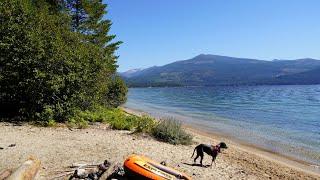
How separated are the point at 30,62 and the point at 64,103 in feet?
9.47

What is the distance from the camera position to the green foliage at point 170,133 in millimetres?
19234

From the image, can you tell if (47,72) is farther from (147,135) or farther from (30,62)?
(147,135)

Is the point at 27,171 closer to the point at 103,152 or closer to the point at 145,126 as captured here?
the point at 103,152

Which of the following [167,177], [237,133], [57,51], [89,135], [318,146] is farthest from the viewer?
[237,133]

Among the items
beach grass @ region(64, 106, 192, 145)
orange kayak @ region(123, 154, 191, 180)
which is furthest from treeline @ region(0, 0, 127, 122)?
orange kayak @ region(123, 154, 191, 180)

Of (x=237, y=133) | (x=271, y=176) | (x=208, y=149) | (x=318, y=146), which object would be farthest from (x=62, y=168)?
(x=237, y=133)

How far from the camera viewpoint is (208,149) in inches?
598

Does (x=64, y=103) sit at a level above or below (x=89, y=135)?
above

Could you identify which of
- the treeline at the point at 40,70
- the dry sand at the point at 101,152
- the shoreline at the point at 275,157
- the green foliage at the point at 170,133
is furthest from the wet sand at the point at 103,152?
the treeline at the point at 40,70

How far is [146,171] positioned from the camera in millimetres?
10734

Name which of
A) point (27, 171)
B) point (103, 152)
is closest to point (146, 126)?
point (103, 152)

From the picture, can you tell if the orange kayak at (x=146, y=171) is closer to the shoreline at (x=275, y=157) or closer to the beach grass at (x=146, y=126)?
the beach grass at (x=146, y=126)

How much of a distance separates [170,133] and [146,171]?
28.5 ft

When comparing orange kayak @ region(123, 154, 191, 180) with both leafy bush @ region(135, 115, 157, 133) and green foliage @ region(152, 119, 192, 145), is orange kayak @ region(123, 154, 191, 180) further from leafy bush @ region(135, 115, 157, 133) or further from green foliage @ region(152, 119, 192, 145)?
leafy bush @ region(135, 115, 157, 133)
